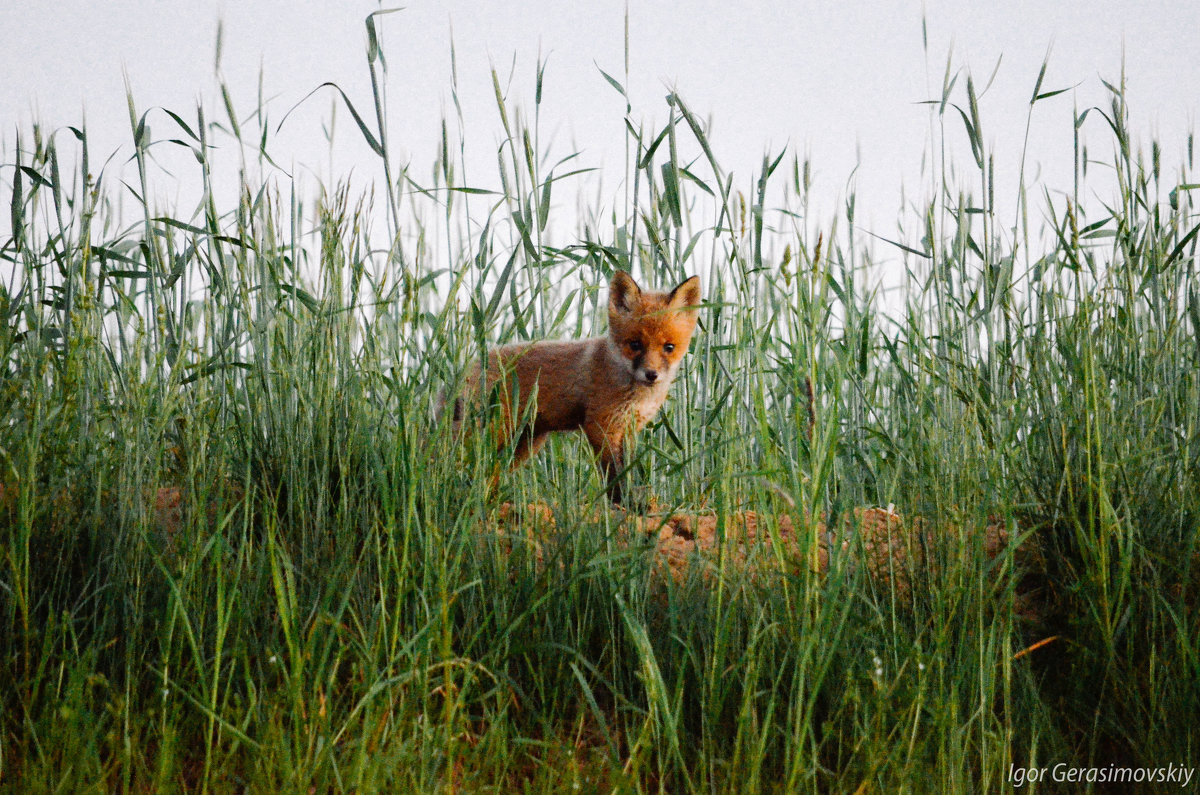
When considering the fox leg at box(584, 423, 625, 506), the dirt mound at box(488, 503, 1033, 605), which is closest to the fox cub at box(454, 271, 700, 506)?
the fox leg at box(584, 423, 625, 506)

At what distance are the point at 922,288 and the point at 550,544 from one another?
2006 millimetres

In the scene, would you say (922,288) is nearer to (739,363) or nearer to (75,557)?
(739,363)

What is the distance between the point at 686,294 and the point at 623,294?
28 cm

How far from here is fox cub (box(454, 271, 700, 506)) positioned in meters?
3.88

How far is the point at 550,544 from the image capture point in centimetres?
248

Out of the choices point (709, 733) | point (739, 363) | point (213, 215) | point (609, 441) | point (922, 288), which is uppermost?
point (213, 215)

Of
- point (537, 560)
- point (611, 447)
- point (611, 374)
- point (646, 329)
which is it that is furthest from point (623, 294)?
point (537, 560)

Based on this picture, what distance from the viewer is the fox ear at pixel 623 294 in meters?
3.71

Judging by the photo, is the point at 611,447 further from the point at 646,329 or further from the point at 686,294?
the point at 686,294

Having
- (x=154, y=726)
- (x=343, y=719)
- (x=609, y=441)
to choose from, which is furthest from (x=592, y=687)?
(x=609, y=441)

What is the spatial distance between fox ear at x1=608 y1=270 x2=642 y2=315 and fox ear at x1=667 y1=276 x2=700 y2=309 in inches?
6.7

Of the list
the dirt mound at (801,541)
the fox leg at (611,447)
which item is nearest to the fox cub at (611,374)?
the fox leg at (611,447)

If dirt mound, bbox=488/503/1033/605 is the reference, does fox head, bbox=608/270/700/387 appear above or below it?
above

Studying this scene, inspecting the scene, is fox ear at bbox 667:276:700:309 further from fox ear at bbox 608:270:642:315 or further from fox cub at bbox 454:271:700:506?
fox ear at bbox 608:270:642:315
